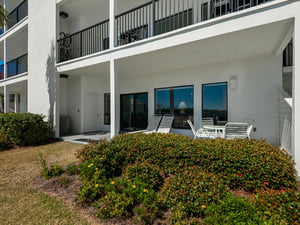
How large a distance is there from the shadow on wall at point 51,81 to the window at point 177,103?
5.48 metres

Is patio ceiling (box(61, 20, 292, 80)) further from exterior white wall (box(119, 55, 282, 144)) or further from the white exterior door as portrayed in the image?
the white exterior door

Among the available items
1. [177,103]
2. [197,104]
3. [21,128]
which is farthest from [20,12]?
[197,104]

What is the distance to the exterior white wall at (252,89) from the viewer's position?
18.8 ft

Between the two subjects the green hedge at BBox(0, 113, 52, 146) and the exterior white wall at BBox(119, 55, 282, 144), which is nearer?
the exterior white wall at BBox(119, 55, 282, 144)

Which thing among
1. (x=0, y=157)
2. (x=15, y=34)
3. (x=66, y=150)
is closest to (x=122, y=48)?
(x=66, y=150)

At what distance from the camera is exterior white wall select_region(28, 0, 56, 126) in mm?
8547

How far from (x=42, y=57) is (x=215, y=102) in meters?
9.67

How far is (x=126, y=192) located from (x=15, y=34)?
1428 cm

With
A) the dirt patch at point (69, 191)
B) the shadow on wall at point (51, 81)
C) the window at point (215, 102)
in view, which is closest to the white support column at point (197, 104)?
the window at point (215, 102)

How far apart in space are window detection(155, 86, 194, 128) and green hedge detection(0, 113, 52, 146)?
5872mm

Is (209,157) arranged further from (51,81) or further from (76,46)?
(76,46)

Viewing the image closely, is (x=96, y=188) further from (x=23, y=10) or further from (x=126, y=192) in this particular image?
(x=23, y=10)

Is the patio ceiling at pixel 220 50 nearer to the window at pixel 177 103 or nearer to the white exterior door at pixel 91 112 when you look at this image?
the window at pixel 177 103

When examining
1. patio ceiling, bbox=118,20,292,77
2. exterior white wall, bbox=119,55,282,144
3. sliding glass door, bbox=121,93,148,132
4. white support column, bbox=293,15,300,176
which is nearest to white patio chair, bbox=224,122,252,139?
exterior white wall, bbox=119,55,282,144
